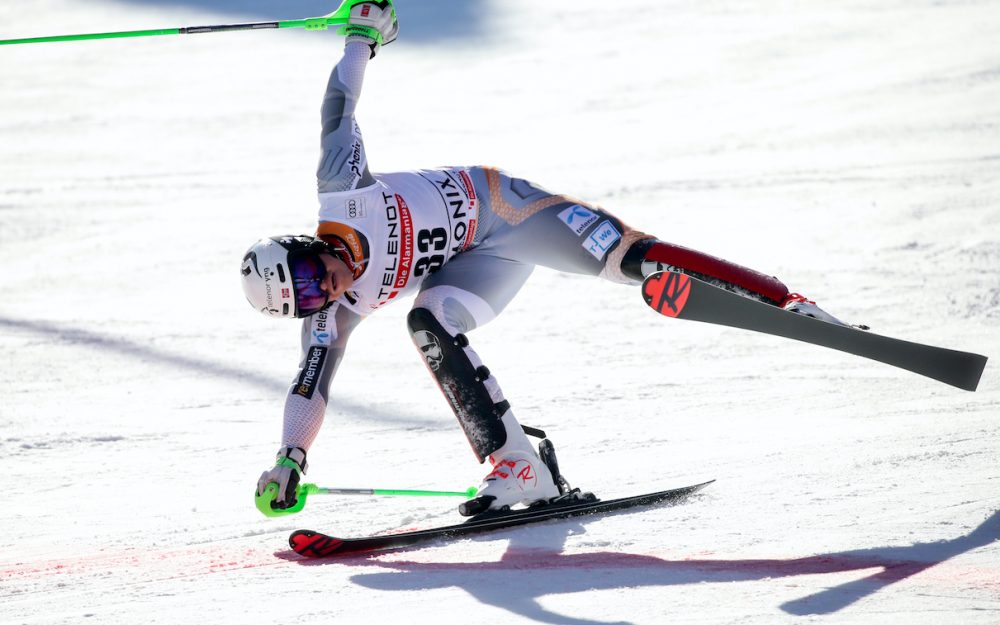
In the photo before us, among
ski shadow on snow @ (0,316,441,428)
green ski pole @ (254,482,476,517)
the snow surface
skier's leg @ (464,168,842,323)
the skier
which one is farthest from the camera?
ski shadow on snow @ (0,316,441,428)

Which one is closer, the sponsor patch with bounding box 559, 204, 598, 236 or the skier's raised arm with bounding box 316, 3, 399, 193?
the skier's raised arm with bounding box 316, 3, 399, 193

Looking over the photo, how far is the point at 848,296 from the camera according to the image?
694 centimetres

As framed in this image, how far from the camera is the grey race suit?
4.22m

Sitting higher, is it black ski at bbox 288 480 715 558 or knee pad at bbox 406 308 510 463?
knee pad at bbox 406 308 510 463

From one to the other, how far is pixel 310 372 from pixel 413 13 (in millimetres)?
10356

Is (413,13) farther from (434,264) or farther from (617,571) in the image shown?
(617,571)

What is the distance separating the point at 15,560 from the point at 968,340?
450cm

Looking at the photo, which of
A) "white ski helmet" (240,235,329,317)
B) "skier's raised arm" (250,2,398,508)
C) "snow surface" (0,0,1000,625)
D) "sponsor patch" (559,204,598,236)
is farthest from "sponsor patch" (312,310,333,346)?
"sponsor patch" (559,204,598,236)

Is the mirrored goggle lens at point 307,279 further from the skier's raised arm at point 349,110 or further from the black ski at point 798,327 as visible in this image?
the black ski at point 798,327

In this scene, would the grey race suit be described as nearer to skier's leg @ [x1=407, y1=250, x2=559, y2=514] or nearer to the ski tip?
skier's leg @ [x1=407, y1=250, x2=559, y2=514]

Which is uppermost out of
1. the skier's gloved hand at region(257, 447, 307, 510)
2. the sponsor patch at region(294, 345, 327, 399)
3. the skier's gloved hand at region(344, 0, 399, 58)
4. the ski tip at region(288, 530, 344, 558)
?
the skier's gloved hand at region(344, 0, 399, 58)

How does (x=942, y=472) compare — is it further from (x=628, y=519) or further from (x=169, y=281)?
(x=169, y=281)

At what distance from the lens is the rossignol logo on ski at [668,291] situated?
13.6ft

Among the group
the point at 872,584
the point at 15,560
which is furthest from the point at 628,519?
the point at 15,560
